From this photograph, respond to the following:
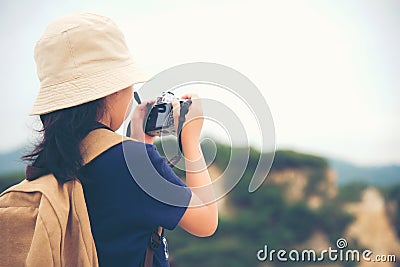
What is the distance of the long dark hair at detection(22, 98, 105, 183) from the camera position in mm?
750

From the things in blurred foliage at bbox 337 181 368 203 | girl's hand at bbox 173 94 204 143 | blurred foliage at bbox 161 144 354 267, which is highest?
girl's hand at bbox 173 94 204 143

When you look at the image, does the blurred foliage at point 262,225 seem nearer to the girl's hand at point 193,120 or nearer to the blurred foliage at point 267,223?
the blurred foliage at point 267,223

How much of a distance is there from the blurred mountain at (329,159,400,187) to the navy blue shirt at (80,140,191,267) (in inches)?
78.9

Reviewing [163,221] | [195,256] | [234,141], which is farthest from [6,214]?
[195,256]

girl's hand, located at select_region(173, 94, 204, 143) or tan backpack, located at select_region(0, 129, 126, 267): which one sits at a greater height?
girl's hand, located at select_region(173, 94, 204, 143)

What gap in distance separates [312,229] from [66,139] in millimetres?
2283

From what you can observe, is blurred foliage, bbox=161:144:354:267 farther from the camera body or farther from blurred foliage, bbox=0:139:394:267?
the camera body

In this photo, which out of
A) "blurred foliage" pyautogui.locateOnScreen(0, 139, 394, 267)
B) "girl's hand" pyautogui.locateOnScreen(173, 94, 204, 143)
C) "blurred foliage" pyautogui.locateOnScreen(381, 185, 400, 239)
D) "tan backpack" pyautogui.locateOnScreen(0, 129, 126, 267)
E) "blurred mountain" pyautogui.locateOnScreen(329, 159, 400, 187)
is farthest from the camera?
"blurred foliage" pyautogui.locateOnScreen(0, 139, 394, 267)

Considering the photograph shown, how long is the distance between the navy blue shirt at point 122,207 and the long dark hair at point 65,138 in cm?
2

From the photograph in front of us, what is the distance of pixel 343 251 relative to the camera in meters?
2.87

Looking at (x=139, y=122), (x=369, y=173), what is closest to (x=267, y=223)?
(x=369, y=173)

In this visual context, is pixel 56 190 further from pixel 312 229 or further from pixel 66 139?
pixel 312 229

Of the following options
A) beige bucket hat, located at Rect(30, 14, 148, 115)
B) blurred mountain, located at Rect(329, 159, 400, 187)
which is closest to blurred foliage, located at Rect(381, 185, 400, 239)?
blurred mountain, located at Rect(329, 159, 400, 187)

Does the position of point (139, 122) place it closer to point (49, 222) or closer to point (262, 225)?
point (49, 222)
